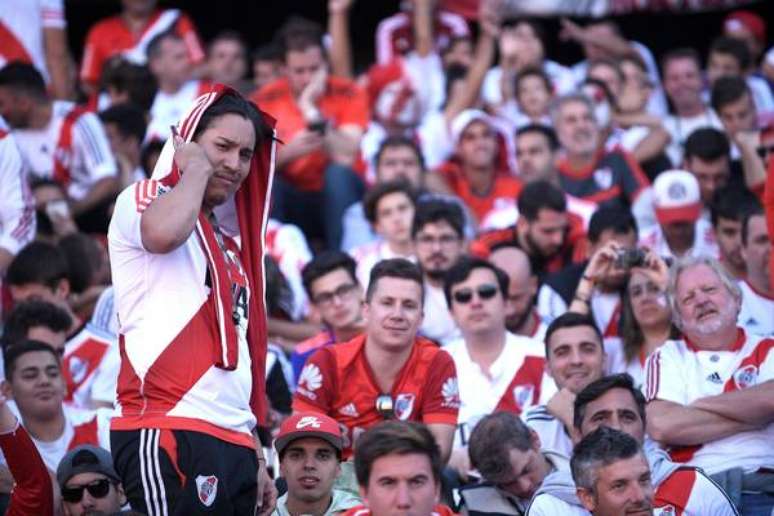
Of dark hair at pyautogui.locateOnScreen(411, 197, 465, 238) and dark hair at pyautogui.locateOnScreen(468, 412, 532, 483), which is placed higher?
dark hair at pyautogui.locateOnScreen(411, 197, 465, 238)

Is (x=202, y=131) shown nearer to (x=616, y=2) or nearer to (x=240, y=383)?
(x=240, y=383)

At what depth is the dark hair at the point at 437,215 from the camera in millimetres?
9555

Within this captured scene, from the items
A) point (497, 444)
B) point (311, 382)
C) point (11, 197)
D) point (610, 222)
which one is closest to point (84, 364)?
point (11, 197)

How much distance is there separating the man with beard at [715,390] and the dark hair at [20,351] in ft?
9.35

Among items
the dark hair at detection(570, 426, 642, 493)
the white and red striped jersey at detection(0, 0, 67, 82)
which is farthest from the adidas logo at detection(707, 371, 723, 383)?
the white and red striped jersey at detection(0, 0, 67, 82)

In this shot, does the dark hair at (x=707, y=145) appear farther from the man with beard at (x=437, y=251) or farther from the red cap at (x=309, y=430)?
the red cap at (x=309, y=430)

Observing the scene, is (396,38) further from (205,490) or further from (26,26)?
(205,490)

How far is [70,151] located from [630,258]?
4322mm

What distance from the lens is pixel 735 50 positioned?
12523mm

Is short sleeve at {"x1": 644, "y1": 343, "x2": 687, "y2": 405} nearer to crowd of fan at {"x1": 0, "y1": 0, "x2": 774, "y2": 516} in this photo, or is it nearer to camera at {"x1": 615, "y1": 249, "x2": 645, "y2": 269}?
crowd of fan at {"x1": 0, "y1": 0, "x2": 774, "y2": 516}

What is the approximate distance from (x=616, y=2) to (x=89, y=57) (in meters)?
4.42

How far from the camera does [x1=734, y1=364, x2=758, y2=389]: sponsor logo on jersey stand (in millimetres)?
7172

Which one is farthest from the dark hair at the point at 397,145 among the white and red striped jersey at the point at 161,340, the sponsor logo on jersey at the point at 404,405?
the white and red striped jersey at the point at 161,340

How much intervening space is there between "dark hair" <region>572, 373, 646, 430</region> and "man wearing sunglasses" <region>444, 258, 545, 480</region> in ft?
3.90
